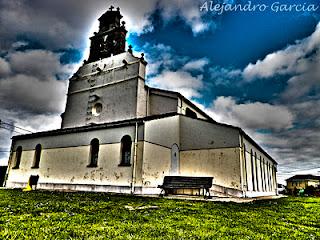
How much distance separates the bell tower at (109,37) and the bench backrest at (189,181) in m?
15.1

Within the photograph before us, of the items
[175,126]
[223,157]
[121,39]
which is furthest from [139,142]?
[121,39]

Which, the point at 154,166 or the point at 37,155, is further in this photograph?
the point at 37,155

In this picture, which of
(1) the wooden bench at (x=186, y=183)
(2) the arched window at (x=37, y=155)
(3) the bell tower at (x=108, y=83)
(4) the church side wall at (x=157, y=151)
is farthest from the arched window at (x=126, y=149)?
(2) the arched window at (x=37, y=155)

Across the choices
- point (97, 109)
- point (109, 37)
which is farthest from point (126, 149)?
point (109, 37)

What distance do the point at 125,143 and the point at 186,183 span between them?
5049 millimetres

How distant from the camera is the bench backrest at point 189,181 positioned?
14719 mm

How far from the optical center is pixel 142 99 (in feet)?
73.7

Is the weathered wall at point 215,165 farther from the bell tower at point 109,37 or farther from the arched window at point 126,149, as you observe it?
the bell tower at point 109,37

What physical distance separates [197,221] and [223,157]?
1218 cm

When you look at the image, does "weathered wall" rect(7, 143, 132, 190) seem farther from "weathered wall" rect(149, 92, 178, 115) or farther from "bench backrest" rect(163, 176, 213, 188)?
"weathered wall" rect(149, 92, 178, 115)

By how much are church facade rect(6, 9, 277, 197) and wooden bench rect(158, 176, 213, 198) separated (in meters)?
0.97

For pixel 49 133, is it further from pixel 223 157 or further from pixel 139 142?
pixel 223 157

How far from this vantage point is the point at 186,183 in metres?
15.5

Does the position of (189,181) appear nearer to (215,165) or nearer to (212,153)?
(215,165)
